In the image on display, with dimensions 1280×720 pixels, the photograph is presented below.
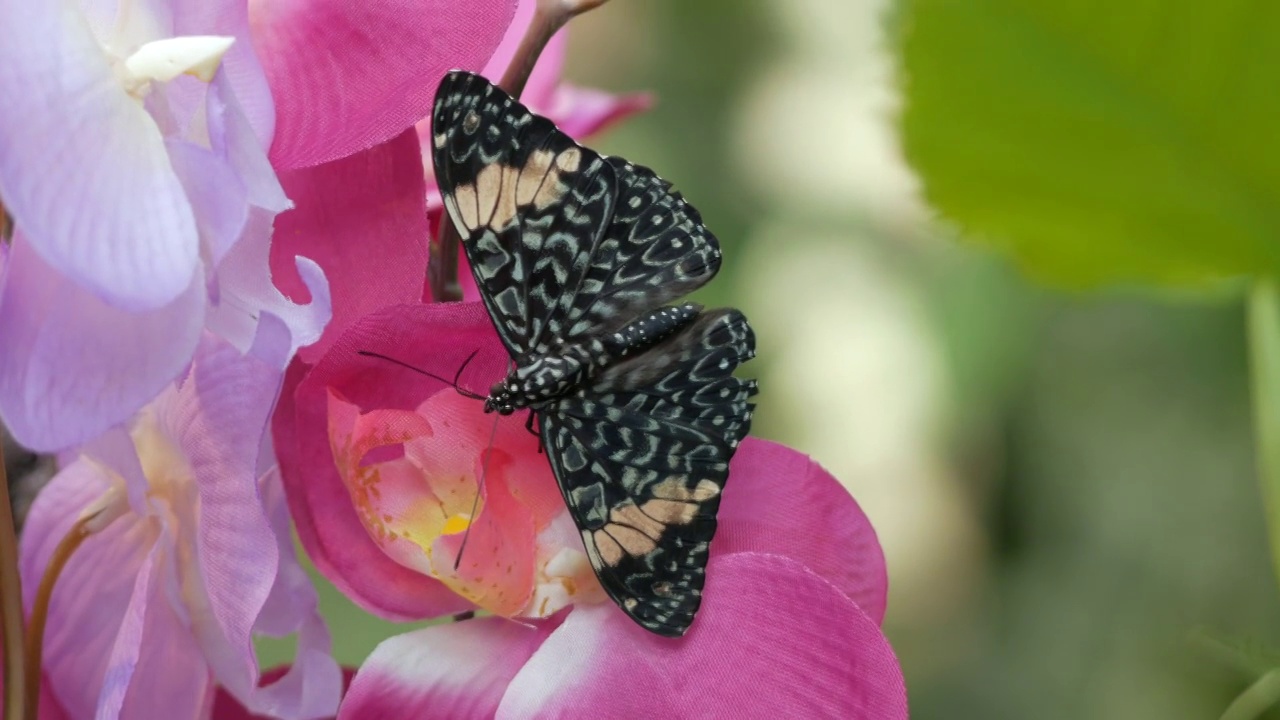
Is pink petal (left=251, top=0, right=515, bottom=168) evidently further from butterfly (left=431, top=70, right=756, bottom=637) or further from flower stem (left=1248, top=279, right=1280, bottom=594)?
flower stem (left=1248, top=279, right=1280, bottom=594)

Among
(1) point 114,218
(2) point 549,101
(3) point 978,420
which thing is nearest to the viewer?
(1) point 114,218

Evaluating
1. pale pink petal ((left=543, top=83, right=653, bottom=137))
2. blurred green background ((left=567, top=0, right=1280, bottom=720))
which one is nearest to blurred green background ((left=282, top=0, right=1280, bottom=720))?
blurred green background ((left=567, top=0, right=1280, bottom=720))

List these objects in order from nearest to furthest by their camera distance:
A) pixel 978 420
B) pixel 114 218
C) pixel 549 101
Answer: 1. pixel 114 218
2. pixel 549 101
3. pixel 978 420

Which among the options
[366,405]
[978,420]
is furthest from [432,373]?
[978,420]

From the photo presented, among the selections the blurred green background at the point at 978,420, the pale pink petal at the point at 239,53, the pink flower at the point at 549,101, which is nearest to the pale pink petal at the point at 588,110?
the pink flower at the point at 549,101

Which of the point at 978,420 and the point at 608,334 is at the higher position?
the point at 608,334

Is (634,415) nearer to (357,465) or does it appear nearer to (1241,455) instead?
(357,465)

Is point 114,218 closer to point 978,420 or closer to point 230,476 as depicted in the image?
point 230,476
